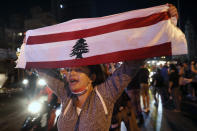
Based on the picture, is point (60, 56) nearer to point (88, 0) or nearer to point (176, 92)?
point (176, 92)

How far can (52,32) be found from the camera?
2.21m

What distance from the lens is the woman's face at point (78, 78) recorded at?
1.86 meters

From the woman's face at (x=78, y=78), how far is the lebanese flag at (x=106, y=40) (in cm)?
9

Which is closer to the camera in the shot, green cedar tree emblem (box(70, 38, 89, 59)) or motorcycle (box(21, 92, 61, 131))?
green cedar tree emblem (box(70, 38, 89, 59))

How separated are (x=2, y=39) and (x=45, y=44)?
24.1 m

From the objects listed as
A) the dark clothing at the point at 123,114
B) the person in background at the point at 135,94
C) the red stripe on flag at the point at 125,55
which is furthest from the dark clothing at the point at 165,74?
the red stripe on flag at the point at 125,55

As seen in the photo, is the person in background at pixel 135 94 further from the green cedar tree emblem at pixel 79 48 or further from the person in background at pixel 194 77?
the person in background at pixel 194 77

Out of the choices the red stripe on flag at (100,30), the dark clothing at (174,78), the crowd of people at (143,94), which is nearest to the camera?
the red stripe on flag at (100,30)

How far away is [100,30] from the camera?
1.90 metres

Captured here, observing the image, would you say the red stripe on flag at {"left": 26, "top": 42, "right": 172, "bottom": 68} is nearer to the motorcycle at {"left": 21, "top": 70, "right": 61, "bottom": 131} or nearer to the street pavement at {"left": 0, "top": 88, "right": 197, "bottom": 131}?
the motorcycle at {"left": 21, "top": 70, "right": 61, "bottom": 131}

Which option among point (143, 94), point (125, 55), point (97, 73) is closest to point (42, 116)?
point (97, 73)

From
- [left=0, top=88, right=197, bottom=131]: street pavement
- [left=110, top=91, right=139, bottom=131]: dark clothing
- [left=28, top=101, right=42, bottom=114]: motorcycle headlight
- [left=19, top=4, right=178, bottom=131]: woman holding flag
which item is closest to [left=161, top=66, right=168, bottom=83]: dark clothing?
[left=0, top=88, right=197, bottom=131]: street pavement

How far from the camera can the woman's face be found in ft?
6.10

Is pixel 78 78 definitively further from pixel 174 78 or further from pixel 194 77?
pixel 194 77
